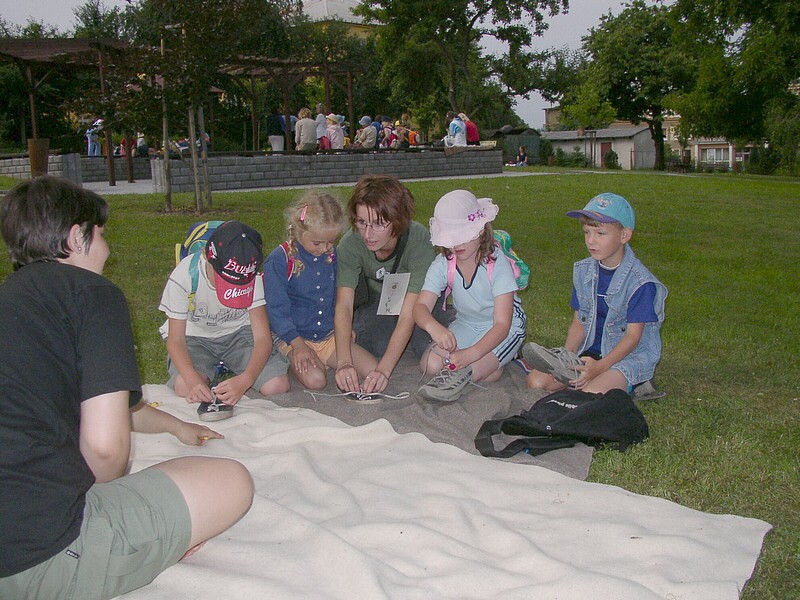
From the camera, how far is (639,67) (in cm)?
4666

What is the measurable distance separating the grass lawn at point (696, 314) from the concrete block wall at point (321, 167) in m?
1.52

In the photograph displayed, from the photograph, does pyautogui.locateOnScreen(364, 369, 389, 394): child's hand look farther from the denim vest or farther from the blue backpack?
the denim vest

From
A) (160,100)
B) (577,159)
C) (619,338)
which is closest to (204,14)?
(160,100)

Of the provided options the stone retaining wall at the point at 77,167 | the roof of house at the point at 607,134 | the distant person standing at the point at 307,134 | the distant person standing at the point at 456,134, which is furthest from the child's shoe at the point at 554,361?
the roof of house at the point at 607,134

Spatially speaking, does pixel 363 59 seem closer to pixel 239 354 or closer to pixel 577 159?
pixel 577 159

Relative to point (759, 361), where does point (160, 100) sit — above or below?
above

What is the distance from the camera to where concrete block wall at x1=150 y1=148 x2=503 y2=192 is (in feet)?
47.5

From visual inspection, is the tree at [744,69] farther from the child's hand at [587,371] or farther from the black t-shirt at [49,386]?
the black t-shirt at [49,386]

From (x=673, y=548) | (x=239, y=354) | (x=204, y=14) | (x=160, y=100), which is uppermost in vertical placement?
(x=204, y=14)

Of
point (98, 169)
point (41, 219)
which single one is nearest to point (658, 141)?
point (98, 169)

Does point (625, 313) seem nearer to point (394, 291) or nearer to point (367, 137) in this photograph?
point (394, 291)

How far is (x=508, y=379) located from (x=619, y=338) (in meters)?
0.71

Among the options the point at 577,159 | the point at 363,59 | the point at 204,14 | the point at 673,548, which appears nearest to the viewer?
the point at 673,548

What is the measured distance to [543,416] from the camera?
11.9 ft
